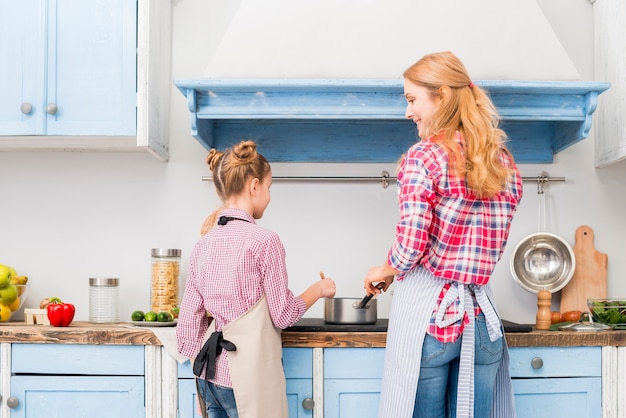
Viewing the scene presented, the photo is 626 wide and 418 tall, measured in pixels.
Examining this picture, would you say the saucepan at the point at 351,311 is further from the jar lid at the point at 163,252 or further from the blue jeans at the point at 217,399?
the jar lid at the point at 163,252

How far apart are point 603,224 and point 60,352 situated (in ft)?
6.84

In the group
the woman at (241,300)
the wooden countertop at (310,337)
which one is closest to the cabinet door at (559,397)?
the wooden countertop at (310,337)

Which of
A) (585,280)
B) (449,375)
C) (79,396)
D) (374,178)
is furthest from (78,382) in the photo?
(585,280)

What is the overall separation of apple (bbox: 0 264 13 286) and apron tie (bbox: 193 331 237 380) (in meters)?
1.03

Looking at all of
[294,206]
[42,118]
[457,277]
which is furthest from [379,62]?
[42,118]

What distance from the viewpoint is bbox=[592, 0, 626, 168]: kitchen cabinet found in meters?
2.70

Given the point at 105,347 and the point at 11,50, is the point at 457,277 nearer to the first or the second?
the point at 105,347

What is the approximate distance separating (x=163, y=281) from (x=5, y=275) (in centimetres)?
58

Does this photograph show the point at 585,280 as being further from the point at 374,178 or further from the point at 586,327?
the point at 374,178

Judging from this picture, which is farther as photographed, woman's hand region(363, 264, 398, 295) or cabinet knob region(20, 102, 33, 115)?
cabinet knob region(20, 102, 33, 115)

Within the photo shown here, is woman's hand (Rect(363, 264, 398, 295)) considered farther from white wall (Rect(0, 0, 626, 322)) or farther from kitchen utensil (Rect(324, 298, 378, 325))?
white wall (Rect(0, 0, 626, 322))

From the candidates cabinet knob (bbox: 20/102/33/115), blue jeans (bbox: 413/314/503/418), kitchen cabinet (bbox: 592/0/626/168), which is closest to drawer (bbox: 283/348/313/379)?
blue jeans (bbox: 413/314/503/418)

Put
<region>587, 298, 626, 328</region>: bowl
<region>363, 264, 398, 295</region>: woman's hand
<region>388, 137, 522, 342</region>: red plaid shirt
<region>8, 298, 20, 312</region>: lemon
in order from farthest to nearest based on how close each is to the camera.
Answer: <region>8, 298, 20, 312</region>: lemon → <region>587, 298, 626, 328</region>: bowl → <region>363, 264, 398, 295</region>: woman's hand → <region>388, 137, 522, 342</region>: red plaid shirt

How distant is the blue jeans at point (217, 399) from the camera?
2074 mm
